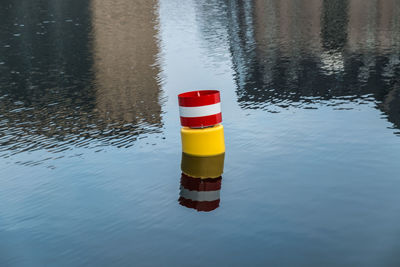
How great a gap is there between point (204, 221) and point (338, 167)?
3088mm

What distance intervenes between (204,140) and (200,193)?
1540 millimetres

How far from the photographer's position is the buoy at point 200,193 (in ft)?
30.0

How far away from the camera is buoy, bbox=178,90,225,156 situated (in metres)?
10.9

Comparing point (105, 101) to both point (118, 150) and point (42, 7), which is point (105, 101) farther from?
point (42, 7)

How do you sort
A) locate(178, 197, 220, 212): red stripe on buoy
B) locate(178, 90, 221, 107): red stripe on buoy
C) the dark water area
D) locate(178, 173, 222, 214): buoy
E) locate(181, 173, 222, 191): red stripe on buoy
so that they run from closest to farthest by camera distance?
the dark water area < locate(178, 197, 220, 212): red stripe on buoy < locate(178, 173, 222, 214): buoy < locate(181, 173, 222, 191): red stripe on buoy < locate(178, 90, 221, 107): red stripe on buoy

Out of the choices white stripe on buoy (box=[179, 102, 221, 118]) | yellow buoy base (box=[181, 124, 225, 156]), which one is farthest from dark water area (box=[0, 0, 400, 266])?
white stripe on buoy (box=[179, 102, 221, 118])

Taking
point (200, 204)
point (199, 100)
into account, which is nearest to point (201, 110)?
point (199, 100)

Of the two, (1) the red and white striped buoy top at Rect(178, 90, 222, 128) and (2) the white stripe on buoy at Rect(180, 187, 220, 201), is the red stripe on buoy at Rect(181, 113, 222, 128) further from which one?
(2) the white stripe on buoy at Rect(180, 187, 220, 201)

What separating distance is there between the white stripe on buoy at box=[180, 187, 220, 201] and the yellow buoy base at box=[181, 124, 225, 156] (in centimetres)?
139

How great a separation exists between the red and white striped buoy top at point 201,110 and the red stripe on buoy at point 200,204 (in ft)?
6.46

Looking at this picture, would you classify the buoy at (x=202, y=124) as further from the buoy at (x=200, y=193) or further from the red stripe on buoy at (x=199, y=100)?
the buoy at (x=200, y=193)

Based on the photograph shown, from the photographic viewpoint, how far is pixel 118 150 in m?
12.4

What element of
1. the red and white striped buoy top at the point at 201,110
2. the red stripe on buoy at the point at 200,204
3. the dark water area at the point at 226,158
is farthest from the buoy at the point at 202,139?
the red stripe on buoy at the point at 200,204

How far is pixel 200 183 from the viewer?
10180 mm
